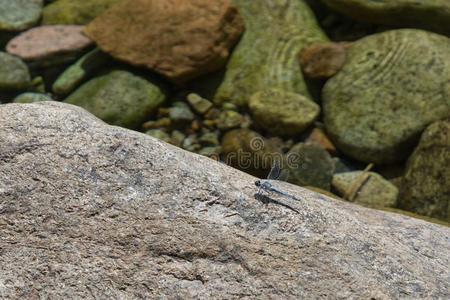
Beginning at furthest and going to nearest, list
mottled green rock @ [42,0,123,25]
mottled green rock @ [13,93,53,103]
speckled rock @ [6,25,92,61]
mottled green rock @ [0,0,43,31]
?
mottled green rock @ [42,0,123,25] → mottled green rock @ [0,0,43,31] → speckled rock @ [6,25,92,61] → mottled green rock @ [13,93,53,103]

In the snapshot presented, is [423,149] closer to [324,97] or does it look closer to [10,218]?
[324,97]

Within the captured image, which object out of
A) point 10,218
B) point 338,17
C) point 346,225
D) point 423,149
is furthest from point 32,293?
point 338,17

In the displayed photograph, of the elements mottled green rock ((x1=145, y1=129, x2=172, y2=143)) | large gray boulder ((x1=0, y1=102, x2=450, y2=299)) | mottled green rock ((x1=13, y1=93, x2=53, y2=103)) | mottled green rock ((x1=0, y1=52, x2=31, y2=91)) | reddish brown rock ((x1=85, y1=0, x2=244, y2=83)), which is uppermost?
large gray boulder ((x1=0, y1=102, x2=450, y2=299))

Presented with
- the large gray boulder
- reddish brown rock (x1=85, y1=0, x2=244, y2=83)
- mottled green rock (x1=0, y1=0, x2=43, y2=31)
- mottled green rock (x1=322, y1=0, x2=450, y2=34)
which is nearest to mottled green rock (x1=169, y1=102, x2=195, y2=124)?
reddish brown rock (x1=85, y1=0, x2=244, y2=83)

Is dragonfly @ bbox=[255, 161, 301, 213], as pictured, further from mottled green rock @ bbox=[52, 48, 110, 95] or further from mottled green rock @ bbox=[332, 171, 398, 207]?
mottled green rock @ bbox=[52, 48, 110, 95]

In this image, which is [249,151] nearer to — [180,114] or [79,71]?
[180,114]

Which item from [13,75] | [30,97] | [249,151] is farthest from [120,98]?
[249,151]
